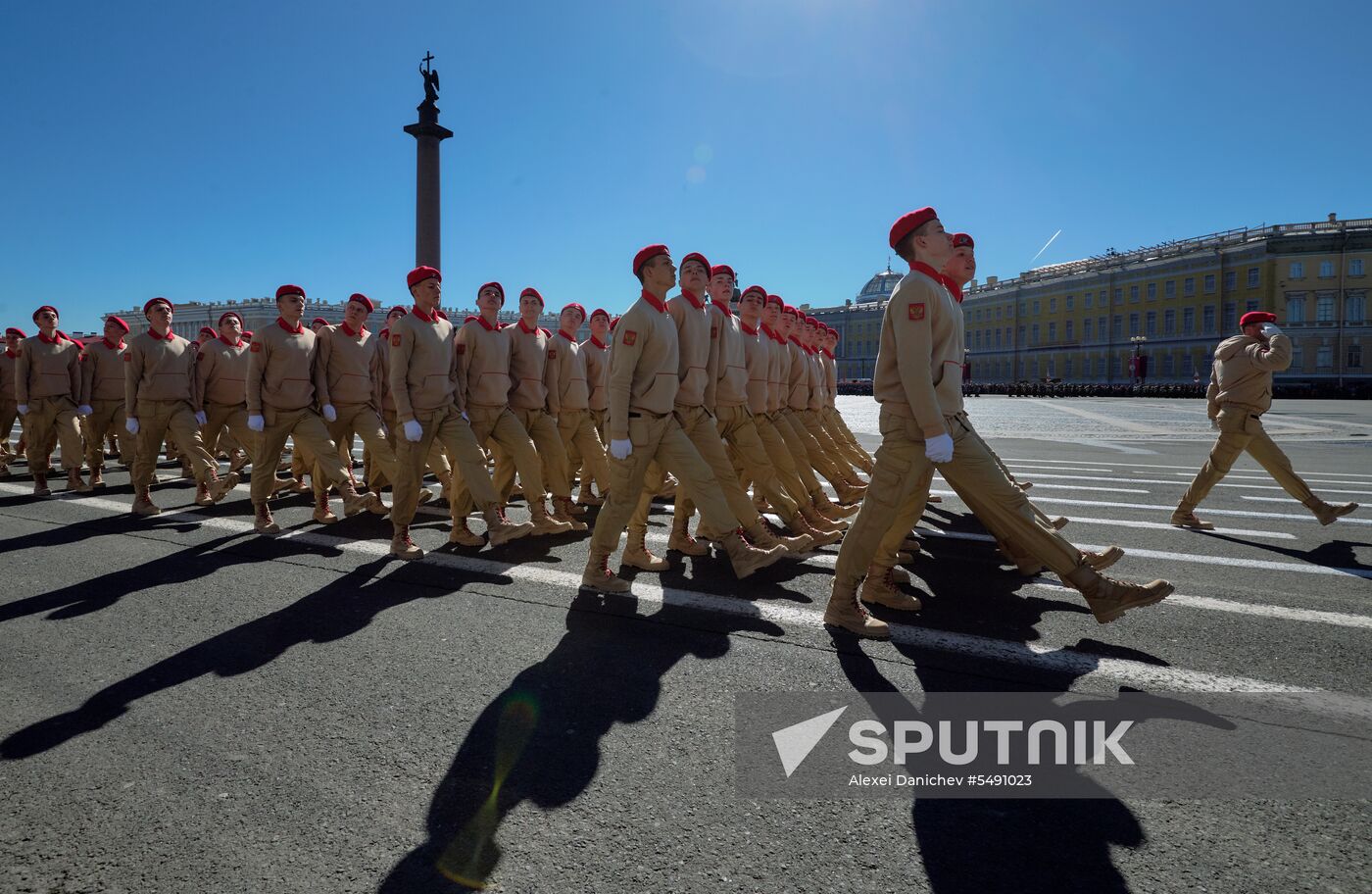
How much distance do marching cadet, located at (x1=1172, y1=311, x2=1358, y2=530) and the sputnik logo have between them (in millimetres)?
5665

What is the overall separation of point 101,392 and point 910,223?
10404mm

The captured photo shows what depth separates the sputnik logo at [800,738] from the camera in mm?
2634

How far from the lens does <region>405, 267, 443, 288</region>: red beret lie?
623cm

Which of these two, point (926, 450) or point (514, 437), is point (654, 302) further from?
point (514, 437)

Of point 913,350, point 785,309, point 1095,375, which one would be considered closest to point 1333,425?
point 785,309

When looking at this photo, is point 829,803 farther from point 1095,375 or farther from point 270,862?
point 1095,375

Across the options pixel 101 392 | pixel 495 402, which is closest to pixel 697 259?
pixel 495 402

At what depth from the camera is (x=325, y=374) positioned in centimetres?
748

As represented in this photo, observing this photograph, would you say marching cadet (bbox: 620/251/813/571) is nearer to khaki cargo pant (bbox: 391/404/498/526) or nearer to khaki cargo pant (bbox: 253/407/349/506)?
khaki cargo pant (bbox: 391/404/498/526)

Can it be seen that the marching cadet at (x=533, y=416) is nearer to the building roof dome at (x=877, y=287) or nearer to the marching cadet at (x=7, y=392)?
the marching cadet at (x=7, y=392)

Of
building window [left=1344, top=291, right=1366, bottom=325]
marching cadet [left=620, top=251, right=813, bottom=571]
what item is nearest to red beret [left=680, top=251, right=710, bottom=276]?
marching cadet [left=620, top=251, right=813, bottom=571]

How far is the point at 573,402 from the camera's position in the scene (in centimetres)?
823

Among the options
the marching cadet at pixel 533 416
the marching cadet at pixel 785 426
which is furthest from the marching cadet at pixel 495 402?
the marching cadet at pixel 785 426

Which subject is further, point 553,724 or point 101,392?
point 101,392
